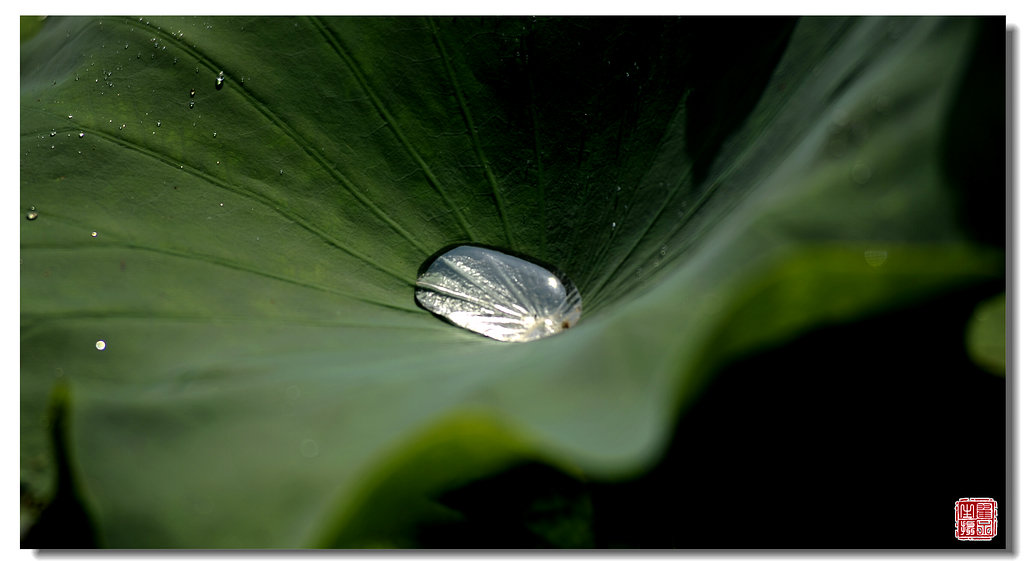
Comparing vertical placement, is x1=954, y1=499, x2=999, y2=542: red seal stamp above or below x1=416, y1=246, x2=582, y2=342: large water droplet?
below

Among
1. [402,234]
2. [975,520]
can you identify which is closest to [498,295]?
[402,234]

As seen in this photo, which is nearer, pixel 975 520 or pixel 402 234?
pixel 975 520

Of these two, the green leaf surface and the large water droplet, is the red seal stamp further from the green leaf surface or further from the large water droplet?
the large water droplet

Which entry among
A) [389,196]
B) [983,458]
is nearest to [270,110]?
[389,196]

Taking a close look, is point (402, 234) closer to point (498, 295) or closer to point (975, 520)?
point (498, 295)

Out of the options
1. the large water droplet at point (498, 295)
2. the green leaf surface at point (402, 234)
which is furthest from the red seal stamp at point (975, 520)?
the large water droplet at point (498, 295)

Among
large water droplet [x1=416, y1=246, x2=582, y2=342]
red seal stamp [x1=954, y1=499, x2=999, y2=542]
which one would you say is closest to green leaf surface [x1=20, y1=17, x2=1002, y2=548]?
large water droplet [x1=416, y1=246, x2=582, y2=342]

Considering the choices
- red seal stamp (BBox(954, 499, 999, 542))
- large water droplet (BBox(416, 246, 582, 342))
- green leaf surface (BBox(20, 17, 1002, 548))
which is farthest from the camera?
large water droplet (BBox(416, 246, 582, 342))

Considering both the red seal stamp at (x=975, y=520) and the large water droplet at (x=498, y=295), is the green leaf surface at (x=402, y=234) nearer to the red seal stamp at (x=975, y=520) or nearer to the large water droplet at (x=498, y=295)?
the large water droplet at (x=498, y=295)
